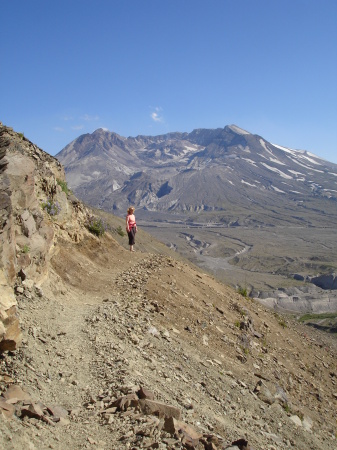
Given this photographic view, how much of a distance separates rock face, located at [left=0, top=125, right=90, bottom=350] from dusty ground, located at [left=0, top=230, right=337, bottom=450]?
34 centimetres

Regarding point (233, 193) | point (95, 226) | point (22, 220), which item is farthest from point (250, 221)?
point (22, 220)

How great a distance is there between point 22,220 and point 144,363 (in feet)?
10.4

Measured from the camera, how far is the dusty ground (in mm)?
4125

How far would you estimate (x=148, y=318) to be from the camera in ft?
23.5

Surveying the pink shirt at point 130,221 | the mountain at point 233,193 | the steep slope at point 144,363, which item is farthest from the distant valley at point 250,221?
the steep slope at point 144,363

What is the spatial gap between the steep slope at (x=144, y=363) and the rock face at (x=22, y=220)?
0.09m

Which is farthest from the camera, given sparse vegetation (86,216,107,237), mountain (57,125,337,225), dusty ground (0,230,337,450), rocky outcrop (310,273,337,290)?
mountain (57,125,337,225)

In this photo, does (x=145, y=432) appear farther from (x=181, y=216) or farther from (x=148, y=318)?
(x=181, y=216)

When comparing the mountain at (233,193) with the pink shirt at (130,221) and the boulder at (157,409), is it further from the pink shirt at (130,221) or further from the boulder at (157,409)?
the boulder at (157,409)

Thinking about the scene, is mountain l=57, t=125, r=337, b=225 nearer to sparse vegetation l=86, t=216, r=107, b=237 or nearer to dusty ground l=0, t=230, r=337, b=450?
sparse vegetation l=86, t=216, r=107, b=237

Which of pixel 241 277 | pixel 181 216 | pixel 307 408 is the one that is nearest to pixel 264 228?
pixel 181 216

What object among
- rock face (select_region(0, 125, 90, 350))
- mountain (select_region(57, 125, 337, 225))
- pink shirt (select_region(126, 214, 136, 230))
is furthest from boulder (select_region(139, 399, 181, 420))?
mountain (select_region(57, 125, 337, 225))

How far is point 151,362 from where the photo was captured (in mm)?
5824

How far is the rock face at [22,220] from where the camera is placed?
4.73 meters
